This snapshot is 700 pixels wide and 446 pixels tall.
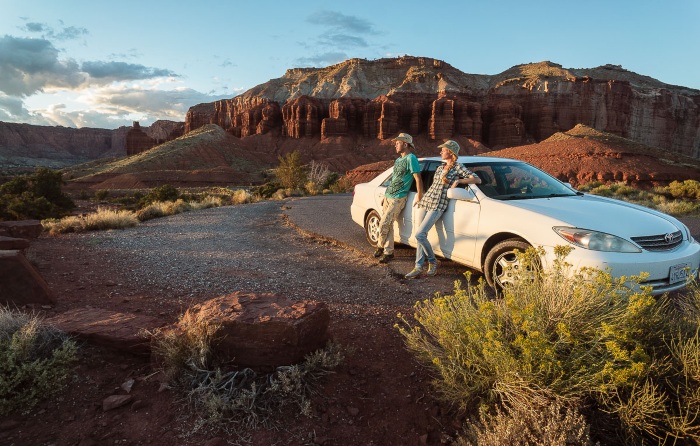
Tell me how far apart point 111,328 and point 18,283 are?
5.64ft

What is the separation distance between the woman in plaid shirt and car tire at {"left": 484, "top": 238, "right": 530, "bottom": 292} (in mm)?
962

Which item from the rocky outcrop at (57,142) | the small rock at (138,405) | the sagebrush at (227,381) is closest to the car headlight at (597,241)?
the sagebrush at (227,381)

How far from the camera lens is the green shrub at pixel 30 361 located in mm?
2703

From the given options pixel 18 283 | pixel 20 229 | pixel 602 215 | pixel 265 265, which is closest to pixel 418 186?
pixel 602 215

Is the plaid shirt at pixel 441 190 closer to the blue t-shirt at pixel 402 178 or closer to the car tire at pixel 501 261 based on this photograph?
the blue t-shirt at pixel 402 178

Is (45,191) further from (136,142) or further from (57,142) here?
(57,142)

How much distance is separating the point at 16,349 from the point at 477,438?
312 centimetres

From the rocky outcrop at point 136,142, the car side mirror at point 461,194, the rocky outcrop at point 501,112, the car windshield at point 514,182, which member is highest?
the rocky outcrop at point 501,112

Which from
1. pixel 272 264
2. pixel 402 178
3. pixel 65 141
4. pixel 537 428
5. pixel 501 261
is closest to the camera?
pixel 537 428

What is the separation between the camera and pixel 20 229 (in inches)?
302

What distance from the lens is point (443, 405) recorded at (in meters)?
2.79

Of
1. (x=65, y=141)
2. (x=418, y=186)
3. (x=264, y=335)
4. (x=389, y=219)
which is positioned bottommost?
(x=264, y=335)

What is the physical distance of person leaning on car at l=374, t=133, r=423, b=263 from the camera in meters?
5.96

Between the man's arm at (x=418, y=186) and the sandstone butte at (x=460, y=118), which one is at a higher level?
the sandstone butte at (x=460, y=118)
